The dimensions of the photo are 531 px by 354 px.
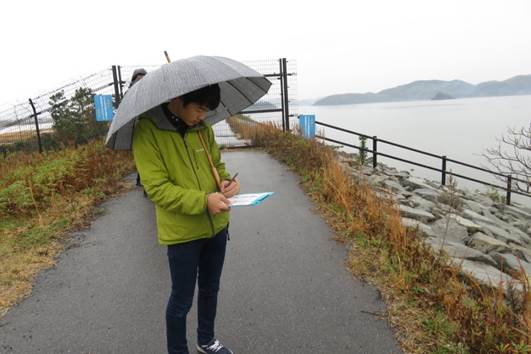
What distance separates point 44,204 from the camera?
6.20m

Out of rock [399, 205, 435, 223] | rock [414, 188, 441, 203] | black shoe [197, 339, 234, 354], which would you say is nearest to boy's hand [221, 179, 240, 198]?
black shoe [197, 339, 234, 354]

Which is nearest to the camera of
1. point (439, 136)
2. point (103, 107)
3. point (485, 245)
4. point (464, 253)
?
point (464, 253)

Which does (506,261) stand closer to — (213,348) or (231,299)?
(231,299)

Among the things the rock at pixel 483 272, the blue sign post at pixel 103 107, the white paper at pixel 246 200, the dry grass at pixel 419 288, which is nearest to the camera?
the white paper at pixel 246 200

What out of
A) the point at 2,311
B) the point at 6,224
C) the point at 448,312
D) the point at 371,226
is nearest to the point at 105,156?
the point at 6,224

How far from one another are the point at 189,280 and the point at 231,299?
134 centimetres

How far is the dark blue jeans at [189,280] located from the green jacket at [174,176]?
0.10 m

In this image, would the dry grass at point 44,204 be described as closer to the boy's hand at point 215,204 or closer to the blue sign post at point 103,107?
the blue sign post at point 103,107

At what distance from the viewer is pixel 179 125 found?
2098 millimetres

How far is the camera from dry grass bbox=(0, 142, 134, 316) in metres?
4.21

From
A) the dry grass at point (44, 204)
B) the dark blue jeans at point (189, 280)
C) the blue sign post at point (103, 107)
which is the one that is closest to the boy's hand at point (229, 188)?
the dark blue jeans at point (189, 280)

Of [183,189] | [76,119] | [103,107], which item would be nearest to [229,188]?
[183,189]

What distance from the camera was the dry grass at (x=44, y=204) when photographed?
421 centimetres

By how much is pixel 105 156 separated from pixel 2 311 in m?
5.97
